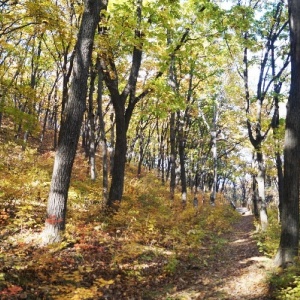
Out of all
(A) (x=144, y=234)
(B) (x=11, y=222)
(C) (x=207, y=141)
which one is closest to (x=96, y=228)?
(A) (x=144, y=234)

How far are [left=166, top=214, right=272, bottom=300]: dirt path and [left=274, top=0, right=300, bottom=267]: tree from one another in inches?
31.0

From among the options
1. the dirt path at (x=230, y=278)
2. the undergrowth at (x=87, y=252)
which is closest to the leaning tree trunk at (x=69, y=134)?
the undergrowth at (x=87, y=252)

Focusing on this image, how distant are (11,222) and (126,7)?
7.04 m

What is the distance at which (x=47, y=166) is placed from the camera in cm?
1739

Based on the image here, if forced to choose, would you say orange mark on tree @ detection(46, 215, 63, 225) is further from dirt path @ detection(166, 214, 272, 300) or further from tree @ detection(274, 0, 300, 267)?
tree @ detection(274, 0, 300, 267)

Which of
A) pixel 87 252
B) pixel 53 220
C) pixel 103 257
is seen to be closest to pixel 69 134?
pixel 53 220

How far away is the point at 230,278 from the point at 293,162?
3401 mm

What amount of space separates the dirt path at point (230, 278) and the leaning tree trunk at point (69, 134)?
326 cm

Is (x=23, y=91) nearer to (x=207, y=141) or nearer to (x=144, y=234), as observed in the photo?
(x=144, y=234)

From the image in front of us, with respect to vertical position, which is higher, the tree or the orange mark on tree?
the tree

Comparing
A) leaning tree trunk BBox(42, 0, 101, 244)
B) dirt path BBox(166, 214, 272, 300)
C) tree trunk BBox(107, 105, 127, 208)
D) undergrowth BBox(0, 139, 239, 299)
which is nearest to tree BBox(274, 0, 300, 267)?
dirt path BBox(166, 214, 272, 300)

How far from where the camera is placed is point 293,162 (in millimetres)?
7484

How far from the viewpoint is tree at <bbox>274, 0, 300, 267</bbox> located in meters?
7.43

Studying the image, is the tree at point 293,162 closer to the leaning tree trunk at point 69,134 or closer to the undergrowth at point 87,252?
the undergrowth at point 87,252
